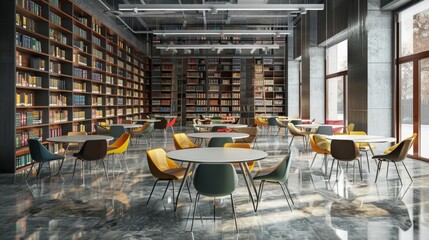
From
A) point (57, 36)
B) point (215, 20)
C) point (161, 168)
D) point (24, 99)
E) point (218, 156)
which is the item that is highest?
point (215, 20)

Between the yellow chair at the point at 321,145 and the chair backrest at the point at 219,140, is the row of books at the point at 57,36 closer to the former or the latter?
the chair backrest at the point at 219,140

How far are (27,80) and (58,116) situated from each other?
4.43 ft

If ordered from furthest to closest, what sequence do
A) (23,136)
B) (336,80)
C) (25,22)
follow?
(336,80) < (25,22) < (23,136)

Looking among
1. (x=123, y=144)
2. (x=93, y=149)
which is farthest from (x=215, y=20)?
(x=93, y=149)

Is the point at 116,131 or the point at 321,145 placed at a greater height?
the point at 116,131

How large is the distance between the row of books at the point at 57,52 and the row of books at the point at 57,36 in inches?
6.8

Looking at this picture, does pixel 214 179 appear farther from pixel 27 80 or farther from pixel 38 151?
pixel 27 80

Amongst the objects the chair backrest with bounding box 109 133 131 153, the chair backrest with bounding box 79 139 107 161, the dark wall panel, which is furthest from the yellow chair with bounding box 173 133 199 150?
the dark wall panel

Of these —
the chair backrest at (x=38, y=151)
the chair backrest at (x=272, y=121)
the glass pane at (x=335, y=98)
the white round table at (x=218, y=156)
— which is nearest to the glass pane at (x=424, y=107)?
the glass pane at (x=335, y=98)

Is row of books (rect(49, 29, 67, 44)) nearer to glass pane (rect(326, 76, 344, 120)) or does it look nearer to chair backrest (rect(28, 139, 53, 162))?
chair backrest (rect(28, 139, 53, 162))

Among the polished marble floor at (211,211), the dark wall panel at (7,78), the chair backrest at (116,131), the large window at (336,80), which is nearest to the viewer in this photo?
the polished marble floor at (211,211)

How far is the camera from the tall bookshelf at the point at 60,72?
20.4ft

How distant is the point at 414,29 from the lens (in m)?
7.28

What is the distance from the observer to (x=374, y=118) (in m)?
8.03
